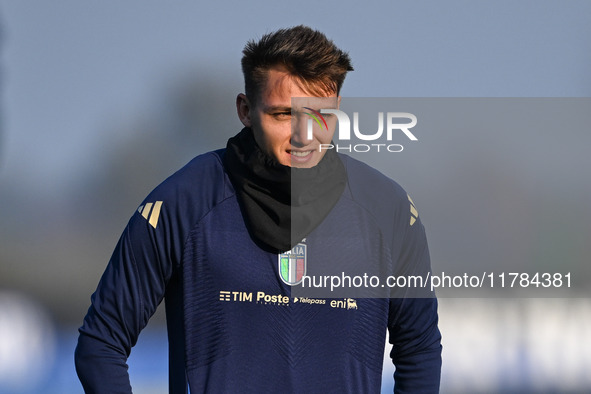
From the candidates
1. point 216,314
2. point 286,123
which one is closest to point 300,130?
point 286,123

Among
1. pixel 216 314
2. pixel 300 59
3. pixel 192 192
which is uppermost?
pixel 300 59

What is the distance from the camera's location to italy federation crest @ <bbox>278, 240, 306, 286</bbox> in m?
1.61

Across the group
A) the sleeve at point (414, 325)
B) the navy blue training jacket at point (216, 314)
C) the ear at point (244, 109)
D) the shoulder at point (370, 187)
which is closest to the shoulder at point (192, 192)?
the navy blue training jacket at point (216, 314)

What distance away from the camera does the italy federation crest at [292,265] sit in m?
1.61

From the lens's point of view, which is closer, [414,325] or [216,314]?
[216,314]

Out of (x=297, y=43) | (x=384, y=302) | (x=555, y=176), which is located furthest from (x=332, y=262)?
(x=555, y=176)

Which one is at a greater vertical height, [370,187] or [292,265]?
[370,187]

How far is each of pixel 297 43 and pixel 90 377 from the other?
32.4 inches

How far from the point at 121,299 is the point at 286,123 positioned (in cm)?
50

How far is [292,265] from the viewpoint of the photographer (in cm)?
164

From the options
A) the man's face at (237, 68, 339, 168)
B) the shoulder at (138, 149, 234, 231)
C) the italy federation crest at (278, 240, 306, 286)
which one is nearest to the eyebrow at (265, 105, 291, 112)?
the man's face at (237, 68, 339, 168)

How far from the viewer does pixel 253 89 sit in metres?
1.72

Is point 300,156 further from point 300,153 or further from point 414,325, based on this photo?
point 414,325

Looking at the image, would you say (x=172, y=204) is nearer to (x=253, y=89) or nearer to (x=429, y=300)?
(x=253, y=89)
